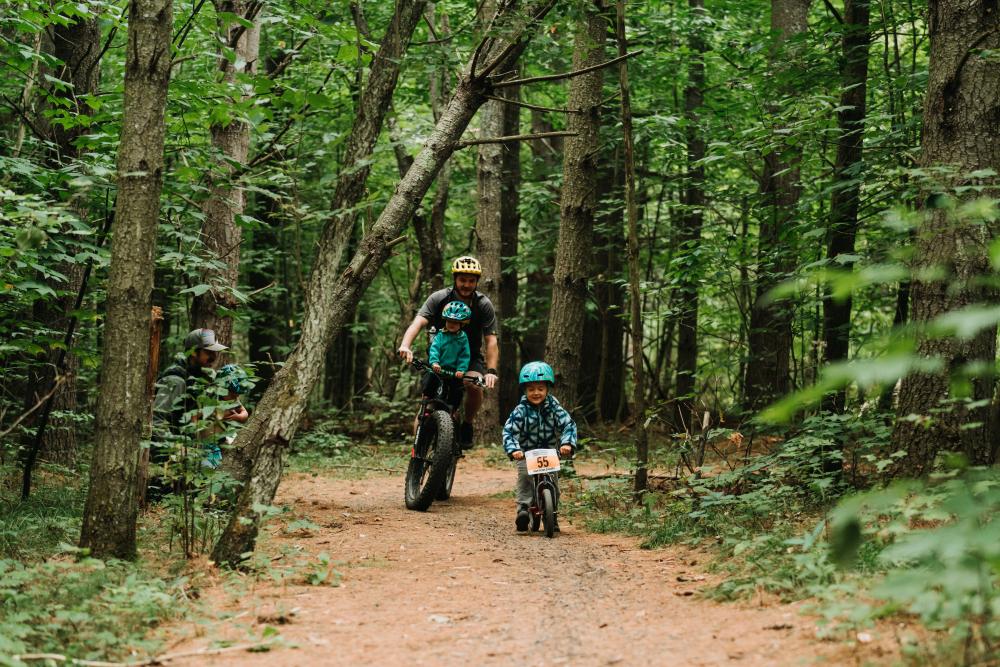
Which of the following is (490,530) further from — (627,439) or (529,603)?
(627,439)

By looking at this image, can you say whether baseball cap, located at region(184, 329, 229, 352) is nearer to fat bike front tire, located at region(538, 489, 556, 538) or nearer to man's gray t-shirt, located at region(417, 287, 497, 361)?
man's gray t-shirt, located at region(417, 287, 497, 361)

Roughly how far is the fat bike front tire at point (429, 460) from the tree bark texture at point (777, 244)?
10.7 feet

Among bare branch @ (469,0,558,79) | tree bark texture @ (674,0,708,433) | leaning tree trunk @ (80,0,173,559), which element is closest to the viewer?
leaning tree trunk @ (80,0,173,559)

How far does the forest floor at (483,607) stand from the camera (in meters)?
4.02

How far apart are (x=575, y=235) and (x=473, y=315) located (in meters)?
1.77

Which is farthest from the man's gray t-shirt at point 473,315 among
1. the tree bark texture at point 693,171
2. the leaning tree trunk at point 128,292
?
the tree bark texture at point 693,171

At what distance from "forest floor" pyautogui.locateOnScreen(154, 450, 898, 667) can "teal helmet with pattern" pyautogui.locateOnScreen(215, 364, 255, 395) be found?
127 centimetres

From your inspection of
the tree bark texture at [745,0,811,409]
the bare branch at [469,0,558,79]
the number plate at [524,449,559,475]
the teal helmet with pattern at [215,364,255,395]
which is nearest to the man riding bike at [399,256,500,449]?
the number plate at [524,449,559,475]

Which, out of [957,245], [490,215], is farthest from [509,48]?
[490,215]

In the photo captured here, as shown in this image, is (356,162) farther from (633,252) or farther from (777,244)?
(777,244)

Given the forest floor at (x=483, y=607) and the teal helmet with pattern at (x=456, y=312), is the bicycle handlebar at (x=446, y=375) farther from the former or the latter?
the forest floor at (x=483, y=607)

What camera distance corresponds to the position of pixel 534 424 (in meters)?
7.64

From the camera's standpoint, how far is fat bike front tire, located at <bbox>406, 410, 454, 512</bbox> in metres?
8.34

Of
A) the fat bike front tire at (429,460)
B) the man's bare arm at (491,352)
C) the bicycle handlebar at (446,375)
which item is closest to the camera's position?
the fat bike front tire at (429,460)
